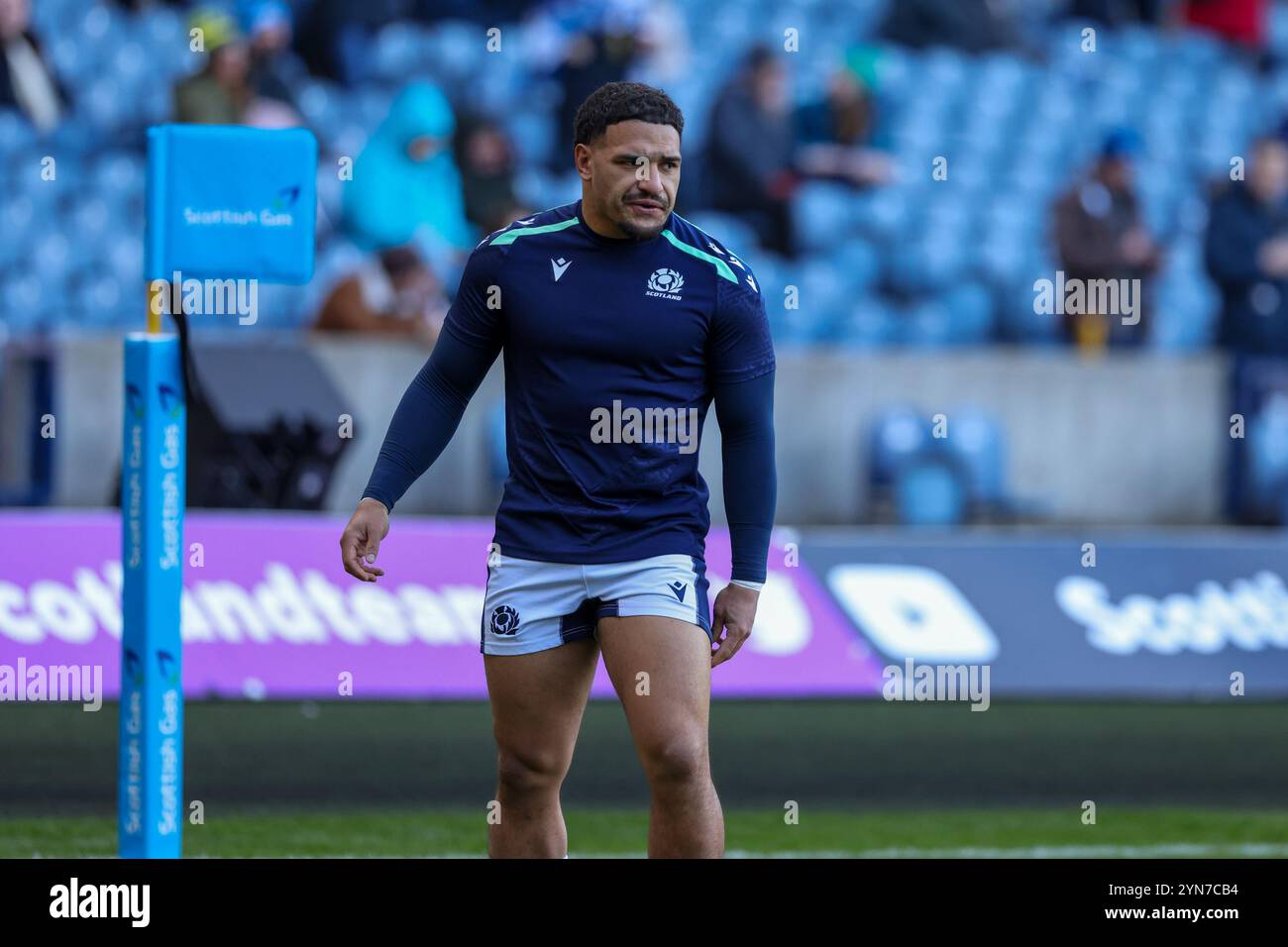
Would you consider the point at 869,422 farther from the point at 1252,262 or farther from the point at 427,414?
the point at 427,414

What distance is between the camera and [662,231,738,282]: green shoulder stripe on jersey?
5.06 meters

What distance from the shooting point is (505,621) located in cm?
501

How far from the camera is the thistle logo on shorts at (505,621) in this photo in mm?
5000

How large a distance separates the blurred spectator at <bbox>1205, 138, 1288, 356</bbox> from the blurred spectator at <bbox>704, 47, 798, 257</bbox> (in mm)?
2810

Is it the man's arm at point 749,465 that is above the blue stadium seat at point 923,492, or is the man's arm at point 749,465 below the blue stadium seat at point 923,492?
below

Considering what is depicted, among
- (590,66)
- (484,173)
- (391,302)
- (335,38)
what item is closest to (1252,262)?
(590,66)

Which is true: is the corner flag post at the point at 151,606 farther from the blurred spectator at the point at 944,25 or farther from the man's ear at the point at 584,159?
the blurred spectator at the point at 944,25

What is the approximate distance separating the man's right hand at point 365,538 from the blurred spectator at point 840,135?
9.87 m

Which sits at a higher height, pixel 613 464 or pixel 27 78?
pixel 27 78

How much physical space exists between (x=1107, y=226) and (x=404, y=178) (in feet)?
14.8

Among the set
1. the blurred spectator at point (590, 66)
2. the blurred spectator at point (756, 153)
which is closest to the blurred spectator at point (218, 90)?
the blurred spectator at point (590, 66)

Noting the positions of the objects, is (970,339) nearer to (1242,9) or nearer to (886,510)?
(886,510)

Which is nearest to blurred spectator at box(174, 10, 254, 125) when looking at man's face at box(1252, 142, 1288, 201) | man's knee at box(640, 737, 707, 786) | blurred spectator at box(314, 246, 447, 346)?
blurred spectator at box(314, 246, 447, 346)

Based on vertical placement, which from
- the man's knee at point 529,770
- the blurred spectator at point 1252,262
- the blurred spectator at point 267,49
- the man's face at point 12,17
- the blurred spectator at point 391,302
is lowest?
the man's knee at point 529,770
